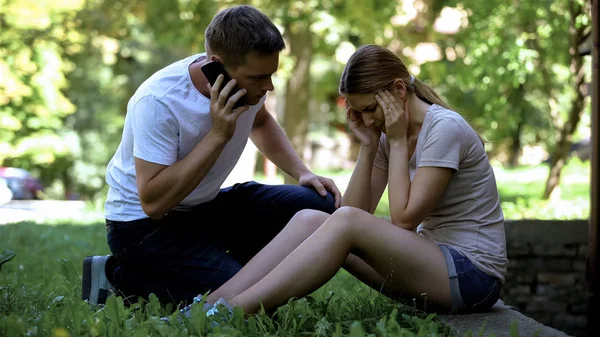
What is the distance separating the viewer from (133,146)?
149 inches

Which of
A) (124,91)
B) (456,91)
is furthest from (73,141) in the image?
(456,91)

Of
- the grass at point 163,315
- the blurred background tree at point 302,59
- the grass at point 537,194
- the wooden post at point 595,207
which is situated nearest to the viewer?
the grass at point 163,315

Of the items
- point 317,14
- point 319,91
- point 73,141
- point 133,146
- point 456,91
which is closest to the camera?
point 133,146

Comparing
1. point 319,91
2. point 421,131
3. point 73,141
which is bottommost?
point 73,141

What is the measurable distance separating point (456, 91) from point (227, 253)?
12.7 meters

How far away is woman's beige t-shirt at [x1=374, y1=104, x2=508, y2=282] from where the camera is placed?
344 cm

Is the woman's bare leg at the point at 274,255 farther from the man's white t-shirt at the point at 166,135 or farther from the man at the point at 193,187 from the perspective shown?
the man's white t-shirt at the point at 166,135

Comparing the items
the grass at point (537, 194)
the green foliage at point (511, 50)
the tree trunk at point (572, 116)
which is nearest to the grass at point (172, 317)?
the grass at point (537, 194)

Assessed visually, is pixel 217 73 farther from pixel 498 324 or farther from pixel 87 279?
pixel 498 324

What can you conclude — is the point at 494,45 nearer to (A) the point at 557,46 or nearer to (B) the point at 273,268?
(A) the point at 557,46

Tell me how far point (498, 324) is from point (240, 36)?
159 centimetres

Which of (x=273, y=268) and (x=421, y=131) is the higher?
(x=421, y=131)

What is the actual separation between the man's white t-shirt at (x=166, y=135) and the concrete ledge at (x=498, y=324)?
1251 mm

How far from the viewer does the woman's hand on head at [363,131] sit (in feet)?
12.6
